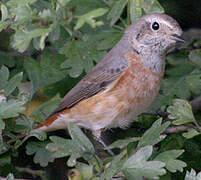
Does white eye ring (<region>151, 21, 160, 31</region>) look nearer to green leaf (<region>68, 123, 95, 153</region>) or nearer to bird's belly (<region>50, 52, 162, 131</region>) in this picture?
bird's belly (<region>50, 52, 162, 131</region>)

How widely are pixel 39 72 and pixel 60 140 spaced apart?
1267 millimetres

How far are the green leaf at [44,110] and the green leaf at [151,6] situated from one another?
95cm

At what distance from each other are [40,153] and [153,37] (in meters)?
1.20

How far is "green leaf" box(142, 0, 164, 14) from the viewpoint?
10.7 ft

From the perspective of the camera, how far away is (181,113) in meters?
3.17

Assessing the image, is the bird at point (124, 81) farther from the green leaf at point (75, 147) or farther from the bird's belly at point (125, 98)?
Answer: the green leaf at point (75, 147)

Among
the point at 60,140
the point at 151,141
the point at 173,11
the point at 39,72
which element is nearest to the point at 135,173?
the point at 151,141

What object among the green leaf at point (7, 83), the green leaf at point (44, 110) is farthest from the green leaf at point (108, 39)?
the green leaf at point (7, 83)

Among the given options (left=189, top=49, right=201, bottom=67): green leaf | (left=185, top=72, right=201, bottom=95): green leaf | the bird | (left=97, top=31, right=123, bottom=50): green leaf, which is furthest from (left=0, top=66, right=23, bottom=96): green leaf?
(left=189, top=49, right=201, bottom=67): green leaf

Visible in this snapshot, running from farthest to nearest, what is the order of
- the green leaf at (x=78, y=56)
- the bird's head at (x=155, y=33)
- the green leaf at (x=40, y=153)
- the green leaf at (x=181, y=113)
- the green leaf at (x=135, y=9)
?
1. the green leaf at (x=78, y=56)
2. the bird's head at (x=155, y=33)
3. the green leaf at (x=40, y=153)
4. the green leaf at (x=135, y=9)
5. the green leaf at (x=181, y=113)

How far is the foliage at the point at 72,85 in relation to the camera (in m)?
2.64

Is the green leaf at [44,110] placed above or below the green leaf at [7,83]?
below

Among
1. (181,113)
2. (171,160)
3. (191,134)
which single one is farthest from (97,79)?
(171,160)

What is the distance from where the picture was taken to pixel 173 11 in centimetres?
462
